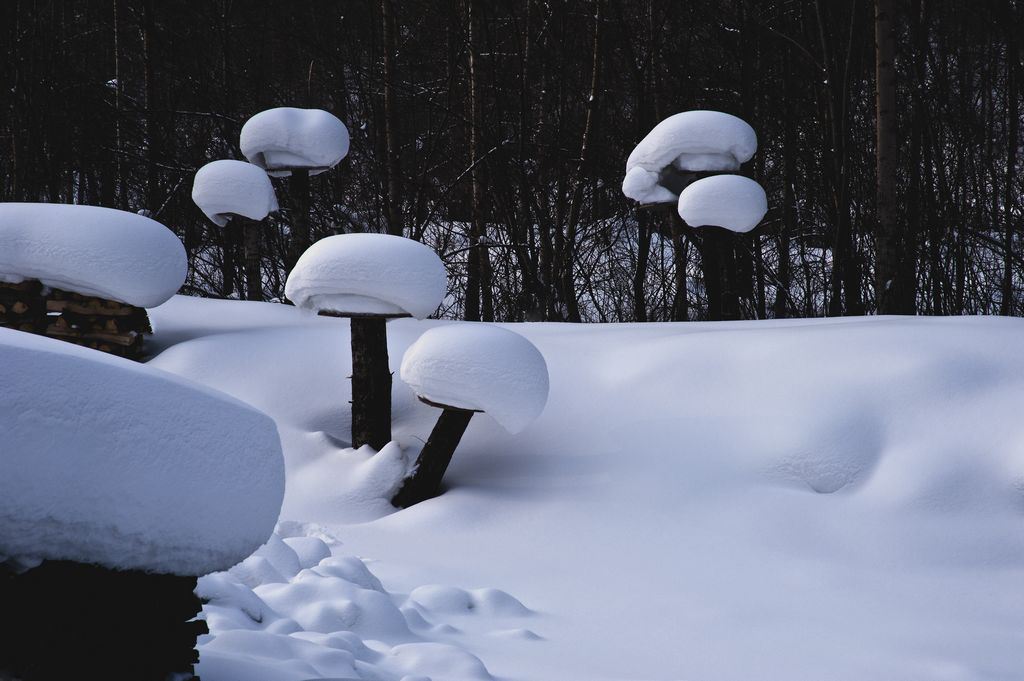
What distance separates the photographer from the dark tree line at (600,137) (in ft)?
25.8

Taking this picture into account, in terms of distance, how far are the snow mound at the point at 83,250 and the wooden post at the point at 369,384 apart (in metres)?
1.42

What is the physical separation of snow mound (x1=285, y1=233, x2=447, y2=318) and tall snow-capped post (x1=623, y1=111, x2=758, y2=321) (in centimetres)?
243

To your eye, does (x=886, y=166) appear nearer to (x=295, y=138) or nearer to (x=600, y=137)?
(x=600, y=137)

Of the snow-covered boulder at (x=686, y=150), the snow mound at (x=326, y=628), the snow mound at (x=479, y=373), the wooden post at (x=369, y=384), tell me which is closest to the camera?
the snow mound at (x=326, y=628)

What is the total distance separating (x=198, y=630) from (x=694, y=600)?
1900mm

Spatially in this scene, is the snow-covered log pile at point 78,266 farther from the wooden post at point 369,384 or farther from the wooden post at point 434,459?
the wooden post at point 434,459

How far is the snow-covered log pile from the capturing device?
5.02 metres

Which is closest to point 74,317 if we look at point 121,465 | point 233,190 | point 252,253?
point 233,190

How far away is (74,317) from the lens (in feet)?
18.1

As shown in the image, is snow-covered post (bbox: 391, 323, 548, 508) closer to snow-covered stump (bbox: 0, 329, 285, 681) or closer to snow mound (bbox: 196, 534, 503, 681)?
snow mound (bbox: 196, 534, 503, 681)

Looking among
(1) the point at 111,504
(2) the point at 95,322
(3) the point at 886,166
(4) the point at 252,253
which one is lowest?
(1) the point at 111,504

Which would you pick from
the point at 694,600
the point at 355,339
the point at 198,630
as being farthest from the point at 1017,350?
the point at 198,630

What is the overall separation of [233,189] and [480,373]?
3.70 meters

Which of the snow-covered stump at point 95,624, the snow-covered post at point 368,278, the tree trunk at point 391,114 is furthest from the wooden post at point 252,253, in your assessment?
the snow-covered stump at point 95,624
